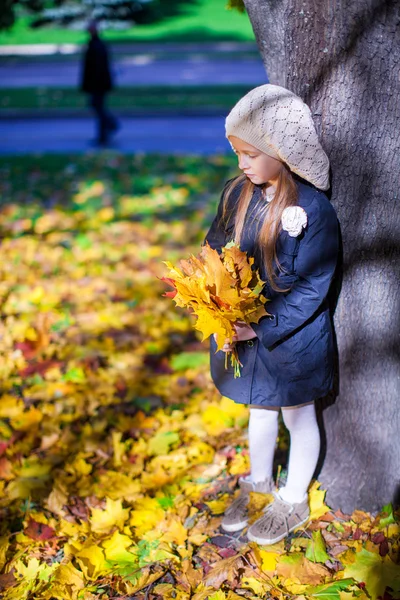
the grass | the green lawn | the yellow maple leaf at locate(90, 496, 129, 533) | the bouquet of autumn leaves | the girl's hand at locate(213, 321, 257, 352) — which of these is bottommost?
the green lawn

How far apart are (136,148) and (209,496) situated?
781cm

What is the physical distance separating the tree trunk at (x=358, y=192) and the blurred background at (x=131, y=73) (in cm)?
64

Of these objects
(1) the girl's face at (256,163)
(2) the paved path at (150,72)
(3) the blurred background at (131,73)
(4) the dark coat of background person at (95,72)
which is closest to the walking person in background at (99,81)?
(4) the dark coat of background person at (95,72)

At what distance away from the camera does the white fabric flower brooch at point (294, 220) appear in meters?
1.93

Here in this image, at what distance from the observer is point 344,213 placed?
215cm

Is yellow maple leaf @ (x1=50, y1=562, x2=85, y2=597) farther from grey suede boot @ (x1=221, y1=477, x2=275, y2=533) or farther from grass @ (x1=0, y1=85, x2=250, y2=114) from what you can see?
grass @ (x1=0, y1=85, x2=250, y2=114)

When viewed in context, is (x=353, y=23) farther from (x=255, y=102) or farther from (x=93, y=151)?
(x=93, y=151)

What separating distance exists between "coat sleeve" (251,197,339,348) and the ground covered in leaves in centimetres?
81

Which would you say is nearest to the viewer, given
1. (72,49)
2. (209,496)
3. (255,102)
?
(255,102)

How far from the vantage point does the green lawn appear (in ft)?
83.7

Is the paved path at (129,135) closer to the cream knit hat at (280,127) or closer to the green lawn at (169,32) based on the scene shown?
the cream knit hat at (280,127)

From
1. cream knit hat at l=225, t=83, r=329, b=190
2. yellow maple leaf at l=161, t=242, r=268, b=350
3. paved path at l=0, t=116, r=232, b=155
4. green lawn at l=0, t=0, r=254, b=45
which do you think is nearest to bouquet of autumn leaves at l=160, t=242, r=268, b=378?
yellow maple leaf at l=161, t=242, r=268, b=350

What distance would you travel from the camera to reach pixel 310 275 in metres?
2.02

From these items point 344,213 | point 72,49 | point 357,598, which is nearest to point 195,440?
point 357,598
